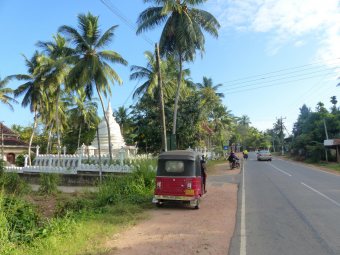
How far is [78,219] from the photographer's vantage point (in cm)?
1026

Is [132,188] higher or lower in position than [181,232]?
higher

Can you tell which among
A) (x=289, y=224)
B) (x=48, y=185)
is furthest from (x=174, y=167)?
(x=48, y=185)

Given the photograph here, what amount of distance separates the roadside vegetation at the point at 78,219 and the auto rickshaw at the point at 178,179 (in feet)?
3.20

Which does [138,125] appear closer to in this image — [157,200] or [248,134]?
[157,200]

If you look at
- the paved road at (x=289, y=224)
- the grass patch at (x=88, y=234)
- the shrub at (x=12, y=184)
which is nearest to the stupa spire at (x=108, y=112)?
the shrub at (x=12, y=184)

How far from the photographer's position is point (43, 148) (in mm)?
59125

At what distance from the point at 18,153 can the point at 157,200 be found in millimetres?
39909

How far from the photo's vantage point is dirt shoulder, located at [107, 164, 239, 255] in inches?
296

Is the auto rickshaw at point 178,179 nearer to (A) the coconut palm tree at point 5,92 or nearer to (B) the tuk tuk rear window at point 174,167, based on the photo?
(B) the tuk tuk rear window at point 174,167

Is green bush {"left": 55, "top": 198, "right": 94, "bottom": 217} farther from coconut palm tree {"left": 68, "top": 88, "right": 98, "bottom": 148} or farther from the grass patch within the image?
coconut palm tree {"left": 68, "top": 88, "right": 98, "bottom": 148}


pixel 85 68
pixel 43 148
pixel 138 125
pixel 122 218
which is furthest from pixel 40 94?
pixel 122 218

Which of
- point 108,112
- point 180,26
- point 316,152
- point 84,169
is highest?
point 180,26

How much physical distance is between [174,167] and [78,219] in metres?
4.09

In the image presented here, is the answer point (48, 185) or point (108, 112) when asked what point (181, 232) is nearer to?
point (48, 185)
